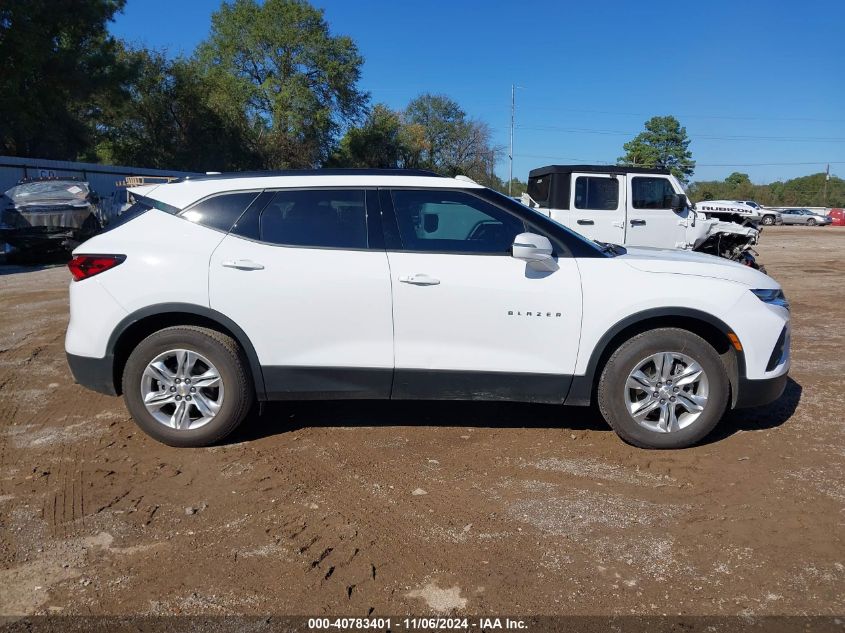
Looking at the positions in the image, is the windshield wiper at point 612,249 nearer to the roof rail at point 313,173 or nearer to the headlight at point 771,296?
the headlight at point 771,296

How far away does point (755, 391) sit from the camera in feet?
13.5

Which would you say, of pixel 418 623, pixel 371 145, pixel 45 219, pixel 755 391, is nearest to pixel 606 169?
pixel 755 391

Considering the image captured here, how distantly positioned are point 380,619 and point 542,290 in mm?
2222

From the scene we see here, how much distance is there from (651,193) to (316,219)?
301 inches

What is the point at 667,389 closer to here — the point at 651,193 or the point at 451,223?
the point at 451,223

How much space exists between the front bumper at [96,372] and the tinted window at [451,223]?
2141 mm

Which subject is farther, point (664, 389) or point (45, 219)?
point (45, 219)

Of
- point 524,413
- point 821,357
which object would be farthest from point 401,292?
point 821,357

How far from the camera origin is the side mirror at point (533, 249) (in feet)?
12.8

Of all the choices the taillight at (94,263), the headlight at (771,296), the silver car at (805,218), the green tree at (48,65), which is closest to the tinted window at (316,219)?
the taillight at (94,263)

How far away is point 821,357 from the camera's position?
6.59m

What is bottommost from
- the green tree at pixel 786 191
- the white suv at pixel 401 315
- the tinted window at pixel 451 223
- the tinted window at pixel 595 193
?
the white suv at pixel 401 315

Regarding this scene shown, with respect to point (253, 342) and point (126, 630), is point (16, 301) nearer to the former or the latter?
point (253, 342)

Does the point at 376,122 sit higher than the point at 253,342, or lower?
higher
